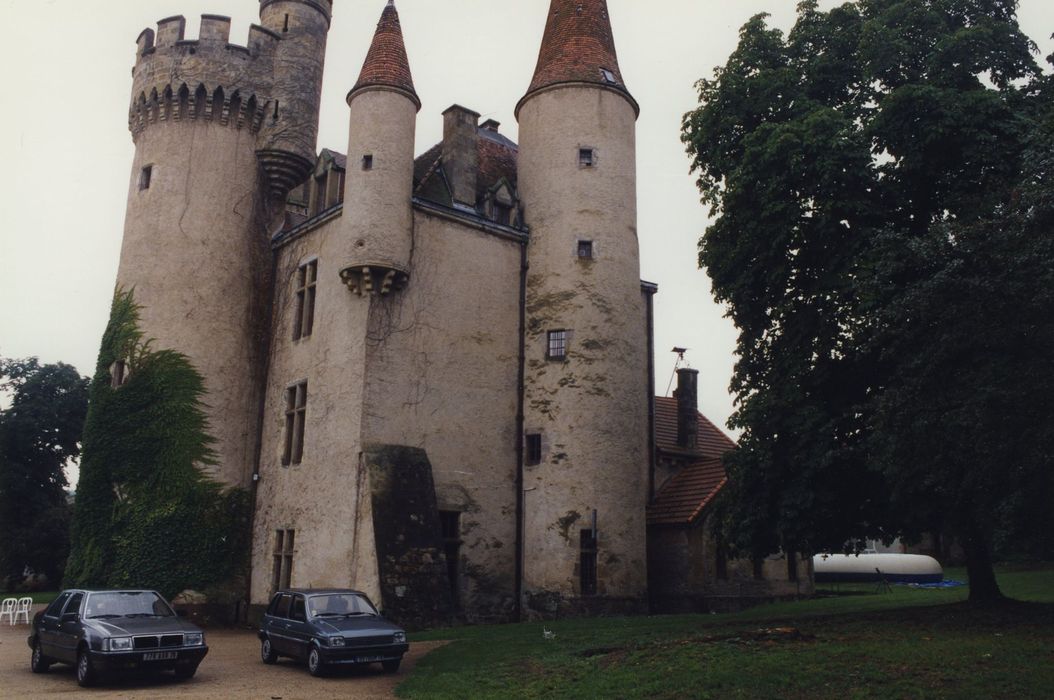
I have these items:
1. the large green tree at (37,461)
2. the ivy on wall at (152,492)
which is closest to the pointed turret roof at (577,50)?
the ivy on wall at (152,492)

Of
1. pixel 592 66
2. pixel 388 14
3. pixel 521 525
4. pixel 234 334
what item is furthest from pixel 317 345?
pixel 592 66

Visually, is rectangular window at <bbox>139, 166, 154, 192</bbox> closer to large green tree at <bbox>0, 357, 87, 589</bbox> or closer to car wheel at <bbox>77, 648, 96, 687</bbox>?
car wheel at <bbox>77, 648, 96, 687</bbox>

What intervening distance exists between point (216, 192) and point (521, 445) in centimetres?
1436

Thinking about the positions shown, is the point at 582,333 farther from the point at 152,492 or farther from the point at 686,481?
the point at 152,492

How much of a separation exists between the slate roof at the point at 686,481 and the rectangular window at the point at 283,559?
38.1 feet

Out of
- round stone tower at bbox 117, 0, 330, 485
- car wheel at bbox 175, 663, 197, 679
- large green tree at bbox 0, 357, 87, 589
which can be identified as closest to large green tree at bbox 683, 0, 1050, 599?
car wheel at bbox 175, 663, 197, 679

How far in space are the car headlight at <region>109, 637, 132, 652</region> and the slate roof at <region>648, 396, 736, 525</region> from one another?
55.5ft

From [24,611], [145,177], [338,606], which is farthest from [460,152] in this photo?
[24,611]

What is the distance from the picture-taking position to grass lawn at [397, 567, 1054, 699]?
12961 millimetres

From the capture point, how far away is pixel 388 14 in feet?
97.4

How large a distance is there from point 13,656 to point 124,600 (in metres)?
5.72

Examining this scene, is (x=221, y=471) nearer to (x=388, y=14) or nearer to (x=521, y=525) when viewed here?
(x=521, y=525)

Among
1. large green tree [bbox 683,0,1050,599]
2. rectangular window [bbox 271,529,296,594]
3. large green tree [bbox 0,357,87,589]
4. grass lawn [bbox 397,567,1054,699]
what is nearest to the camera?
grass lawn [bbox 397,567,1054,699]

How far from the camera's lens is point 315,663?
54.5ft
